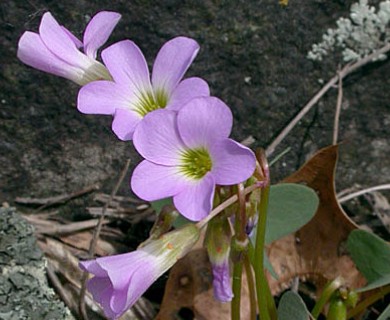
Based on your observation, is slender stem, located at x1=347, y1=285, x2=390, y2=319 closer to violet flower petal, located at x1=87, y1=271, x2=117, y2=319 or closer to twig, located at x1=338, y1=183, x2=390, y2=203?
twig, located at x1=338, y1=183, x2=390, y2=203

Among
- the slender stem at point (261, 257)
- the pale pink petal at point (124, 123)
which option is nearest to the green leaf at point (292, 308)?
the slender stem at point (261, 257)

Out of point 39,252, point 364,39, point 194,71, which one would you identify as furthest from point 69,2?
point 364,39

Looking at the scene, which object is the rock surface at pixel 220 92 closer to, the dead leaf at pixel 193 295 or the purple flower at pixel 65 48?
the dead leaf at pixel 193 295

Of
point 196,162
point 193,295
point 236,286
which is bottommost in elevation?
point 193,295

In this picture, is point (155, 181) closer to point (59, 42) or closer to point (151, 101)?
point (151, 101)

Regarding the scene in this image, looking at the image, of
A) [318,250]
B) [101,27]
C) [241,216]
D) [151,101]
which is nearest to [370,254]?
[318,250]

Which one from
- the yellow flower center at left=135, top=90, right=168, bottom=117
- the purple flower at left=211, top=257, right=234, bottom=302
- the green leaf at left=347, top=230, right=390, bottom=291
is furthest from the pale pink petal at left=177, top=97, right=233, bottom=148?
the green leaf at left=347, top=230, right=390, bottom=291
